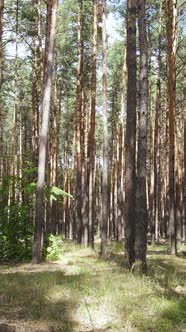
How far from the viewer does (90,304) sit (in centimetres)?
602

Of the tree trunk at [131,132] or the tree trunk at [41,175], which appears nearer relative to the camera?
the tree trunk at [131,132]

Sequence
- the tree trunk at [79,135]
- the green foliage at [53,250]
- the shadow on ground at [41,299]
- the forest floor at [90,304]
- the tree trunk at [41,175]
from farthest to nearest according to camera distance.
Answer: the tree trunk at [79,135], the green foliage at [53,250], the tree trunk at [41,175], the shadow on ground at [41,299], the forest floor at [90,304]

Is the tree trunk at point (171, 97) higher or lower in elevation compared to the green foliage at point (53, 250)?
higher

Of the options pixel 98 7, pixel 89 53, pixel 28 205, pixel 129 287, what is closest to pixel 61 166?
pixel 89 53

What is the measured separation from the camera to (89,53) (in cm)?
2327

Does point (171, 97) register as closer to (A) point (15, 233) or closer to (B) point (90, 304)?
(A) point (15, 233)

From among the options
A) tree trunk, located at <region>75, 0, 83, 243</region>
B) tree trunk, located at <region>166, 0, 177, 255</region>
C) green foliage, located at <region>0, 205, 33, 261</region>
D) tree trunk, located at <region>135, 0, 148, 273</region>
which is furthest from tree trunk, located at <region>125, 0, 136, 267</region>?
tree trunk, located at <region>75, 0, 83, 243</region>

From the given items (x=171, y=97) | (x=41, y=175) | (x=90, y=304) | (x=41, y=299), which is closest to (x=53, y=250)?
(x=41, y=175)

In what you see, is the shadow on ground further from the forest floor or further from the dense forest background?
the dense forest background

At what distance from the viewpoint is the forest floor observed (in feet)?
17.5

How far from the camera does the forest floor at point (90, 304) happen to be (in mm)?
5334

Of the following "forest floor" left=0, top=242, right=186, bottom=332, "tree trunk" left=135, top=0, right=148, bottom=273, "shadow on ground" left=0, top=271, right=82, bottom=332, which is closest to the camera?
"forest floor" left=0, top=242, right=186, bottom=332

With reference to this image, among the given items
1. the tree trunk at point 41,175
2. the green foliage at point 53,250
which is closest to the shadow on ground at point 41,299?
the tree trunk at point 41,175

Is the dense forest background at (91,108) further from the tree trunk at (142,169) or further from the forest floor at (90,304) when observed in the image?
the forest floor at (90,304)
